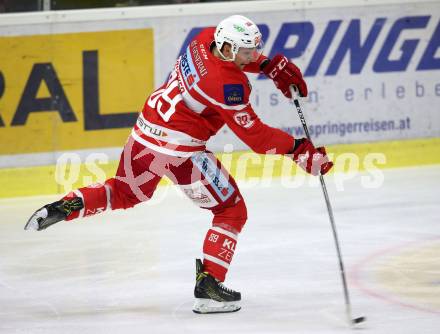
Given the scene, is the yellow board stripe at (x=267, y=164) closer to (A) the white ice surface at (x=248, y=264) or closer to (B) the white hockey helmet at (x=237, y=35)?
(A) the white ice surface at (x=248, y=264)

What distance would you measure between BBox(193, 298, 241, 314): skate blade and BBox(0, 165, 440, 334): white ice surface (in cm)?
5

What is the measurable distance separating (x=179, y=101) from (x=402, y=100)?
438 centimetres

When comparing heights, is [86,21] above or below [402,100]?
above

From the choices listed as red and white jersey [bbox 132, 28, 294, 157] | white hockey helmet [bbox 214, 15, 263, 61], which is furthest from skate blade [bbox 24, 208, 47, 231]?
white hockey helmet [bbox 214, 15, 263, 61]

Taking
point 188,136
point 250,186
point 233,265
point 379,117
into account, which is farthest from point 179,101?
point 379,117

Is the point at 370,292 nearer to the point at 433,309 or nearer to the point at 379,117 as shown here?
the point at 433,309

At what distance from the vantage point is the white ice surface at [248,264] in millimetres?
4867

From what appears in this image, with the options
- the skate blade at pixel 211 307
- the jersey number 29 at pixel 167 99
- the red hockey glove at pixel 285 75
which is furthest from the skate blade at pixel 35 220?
the red hockey glove at pixel 285 75

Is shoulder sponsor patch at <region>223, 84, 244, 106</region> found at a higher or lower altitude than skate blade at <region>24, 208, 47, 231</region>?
higher

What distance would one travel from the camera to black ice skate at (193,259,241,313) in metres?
5.03

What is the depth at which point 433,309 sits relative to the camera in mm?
4867

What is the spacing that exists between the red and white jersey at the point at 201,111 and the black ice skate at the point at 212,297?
0.66 m

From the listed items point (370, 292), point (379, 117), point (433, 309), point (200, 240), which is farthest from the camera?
point (379, 117)

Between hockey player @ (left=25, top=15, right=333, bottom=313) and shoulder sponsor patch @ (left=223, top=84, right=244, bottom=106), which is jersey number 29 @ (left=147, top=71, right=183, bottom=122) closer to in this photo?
hockey player @ (left=25, top=15, right=333, bottom=313)
